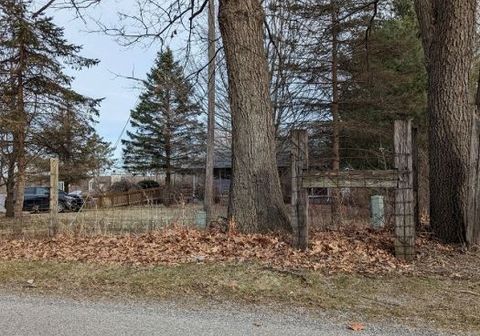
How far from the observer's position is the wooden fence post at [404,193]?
7.52 m

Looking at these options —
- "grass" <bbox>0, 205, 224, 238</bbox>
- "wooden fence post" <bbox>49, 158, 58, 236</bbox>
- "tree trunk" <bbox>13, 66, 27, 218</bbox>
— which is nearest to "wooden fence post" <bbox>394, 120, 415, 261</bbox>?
"grass" <bbox>0, 205, 224, 238</bbox>

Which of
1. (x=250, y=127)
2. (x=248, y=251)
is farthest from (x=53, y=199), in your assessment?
(x=248, y=251)

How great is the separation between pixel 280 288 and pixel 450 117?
3868 mm

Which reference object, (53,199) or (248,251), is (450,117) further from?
(53,199)

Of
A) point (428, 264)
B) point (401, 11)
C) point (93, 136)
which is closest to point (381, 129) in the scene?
point (401, 11)

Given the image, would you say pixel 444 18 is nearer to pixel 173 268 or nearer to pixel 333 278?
pixel 333 278

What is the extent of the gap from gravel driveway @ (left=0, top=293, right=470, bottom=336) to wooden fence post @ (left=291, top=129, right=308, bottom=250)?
2286 millimetres

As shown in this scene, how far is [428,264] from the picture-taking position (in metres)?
7.32

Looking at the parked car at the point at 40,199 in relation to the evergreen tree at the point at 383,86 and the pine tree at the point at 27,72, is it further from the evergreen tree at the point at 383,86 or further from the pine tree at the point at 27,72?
the evergreen tree at the point at 383,86

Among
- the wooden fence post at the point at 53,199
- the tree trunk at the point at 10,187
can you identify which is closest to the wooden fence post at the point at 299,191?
the wooden fence post at the point at 53,199

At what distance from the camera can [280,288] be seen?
665cm

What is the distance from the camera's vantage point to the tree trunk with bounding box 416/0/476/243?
810cm

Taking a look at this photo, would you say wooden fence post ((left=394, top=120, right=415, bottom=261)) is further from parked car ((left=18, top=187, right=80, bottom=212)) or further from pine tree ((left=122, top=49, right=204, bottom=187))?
pine tree ((left=122, top=49, right=204, bottom=187))

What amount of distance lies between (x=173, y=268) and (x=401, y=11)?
17.7 m
